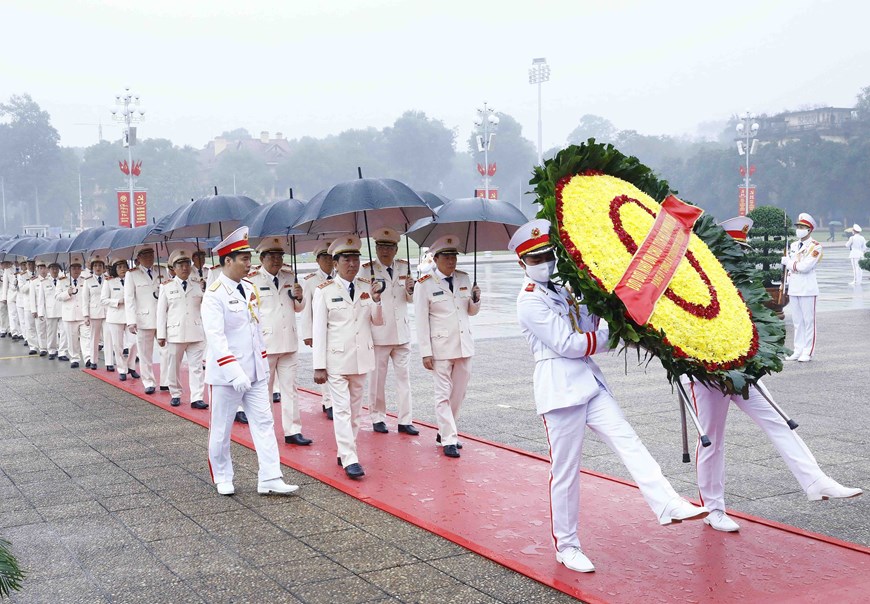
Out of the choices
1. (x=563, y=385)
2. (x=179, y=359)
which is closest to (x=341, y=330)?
(x=563, y=385)

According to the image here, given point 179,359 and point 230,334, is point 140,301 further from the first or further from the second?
point 230,334

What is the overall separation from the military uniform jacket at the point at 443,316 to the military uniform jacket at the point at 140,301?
5.28m

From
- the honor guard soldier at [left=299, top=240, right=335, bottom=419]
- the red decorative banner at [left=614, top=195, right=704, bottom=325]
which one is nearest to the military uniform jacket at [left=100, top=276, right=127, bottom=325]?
the honor guard soldier at [left=299, top=240, right=335, bottom=419]

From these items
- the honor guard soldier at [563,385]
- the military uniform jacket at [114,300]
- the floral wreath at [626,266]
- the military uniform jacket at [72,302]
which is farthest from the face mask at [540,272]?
the military uniform jacket at [72,302]

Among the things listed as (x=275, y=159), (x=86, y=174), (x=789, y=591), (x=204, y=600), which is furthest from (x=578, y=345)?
(x=275, y=159)

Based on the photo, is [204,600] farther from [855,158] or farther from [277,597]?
[855,158]

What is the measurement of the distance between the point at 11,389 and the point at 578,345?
9.58 metres

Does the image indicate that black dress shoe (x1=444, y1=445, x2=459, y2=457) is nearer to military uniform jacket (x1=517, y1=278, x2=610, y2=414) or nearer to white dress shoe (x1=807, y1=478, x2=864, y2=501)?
military uniform jacket (x1=517, y1=278, x2=610, y2=414)

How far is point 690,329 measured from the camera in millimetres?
4703

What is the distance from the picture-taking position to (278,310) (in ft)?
29.0

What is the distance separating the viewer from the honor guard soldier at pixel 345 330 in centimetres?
745

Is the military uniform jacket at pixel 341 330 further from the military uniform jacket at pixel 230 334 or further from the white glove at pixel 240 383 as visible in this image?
the white glove at pixel 240 383

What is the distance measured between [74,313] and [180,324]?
4.69m

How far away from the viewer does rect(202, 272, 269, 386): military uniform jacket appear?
671 centimetres
